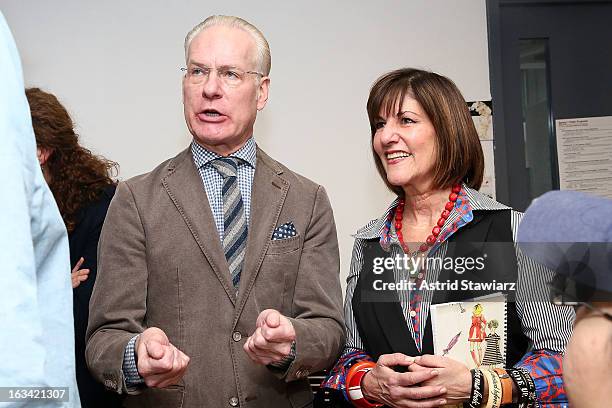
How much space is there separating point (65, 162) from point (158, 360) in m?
1.40

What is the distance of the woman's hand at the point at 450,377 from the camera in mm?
1700

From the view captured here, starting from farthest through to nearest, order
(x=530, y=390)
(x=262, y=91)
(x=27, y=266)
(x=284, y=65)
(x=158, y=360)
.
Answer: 1. (x=284, y=65)
2. (x=262, y=91)
3. (x=530, y=390)
4. (x=158, y=360)
5. (x=27, y=266)

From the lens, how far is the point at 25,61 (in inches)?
135

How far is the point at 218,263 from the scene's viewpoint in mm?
1866

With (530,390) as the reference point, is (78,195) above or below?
above

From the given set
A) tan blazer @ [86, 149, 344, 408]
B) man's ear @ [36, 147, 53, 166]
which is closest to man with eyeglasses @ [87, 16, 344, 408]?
tan blazer @ [86, 149, 344, 408]

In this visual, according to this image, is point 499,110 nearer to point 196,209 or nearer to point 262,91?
point 262,91

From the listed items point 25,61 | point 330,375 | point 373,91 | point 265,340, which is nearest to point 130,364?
point 265,340

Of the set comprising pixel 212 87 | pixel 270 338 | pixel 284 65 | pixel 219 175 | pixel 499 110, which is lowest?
pixel 270 338

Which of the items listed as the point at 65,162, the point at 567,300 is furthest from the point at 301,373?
the point at 65,162

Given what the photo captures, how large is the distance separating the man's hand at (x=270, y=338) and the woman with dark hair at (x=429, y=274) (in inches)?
9.5

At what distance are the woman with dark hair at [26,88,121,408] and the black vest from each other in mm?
940

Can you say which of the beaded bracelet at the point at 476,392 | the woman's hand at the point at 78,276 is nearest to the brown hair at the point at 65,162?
the woman's hand at the point at 78,276

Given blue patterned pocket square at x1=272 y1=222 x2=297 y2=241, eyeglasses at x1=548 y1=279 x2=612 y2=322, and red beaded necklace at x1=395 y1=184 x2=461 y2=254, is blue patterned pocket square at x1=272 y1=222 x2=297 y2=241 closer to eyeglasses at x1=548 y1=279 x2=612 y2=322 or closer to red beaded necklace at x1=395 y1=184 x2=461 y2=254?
red beaded necklace at x1=395 y1=184 x2=461 y2=254
